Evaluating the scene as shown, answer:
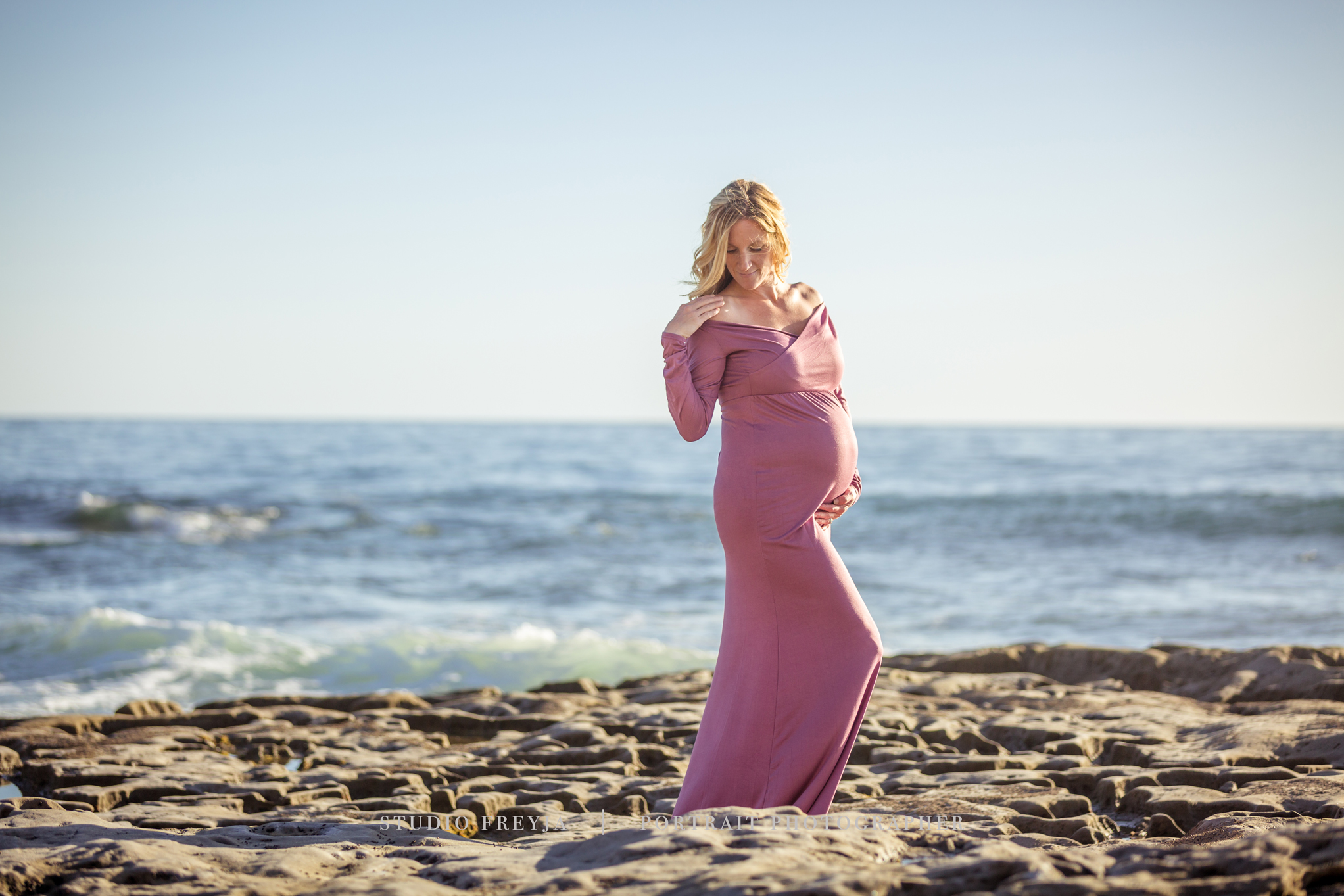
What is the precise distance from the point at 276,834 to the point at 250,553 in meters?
14.0

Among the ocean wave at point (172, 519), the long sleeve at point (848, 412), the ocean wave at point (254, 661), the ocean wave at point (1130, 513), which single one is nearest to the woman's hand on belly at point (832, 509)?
the long sleeve at point (848, 412)

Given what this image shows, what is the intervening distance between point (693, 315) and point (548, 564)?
12669 millimetres

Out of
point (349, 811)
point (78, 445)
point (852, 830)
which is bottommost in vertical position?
point (349, 811)

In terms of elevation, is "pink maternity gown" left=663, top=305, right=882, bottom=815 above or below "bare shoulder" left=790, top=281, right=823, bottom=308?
below

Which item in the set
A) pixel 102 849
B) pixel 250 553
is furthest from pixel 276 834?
pixel 250 553

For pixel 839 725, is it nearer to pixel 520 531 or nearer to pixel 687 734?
pixel 687 734

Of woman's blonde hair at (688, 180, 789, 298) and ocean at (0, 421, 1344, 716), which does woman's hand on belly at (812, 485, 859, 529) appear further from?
ocean at (0, 421, 1344, 716)

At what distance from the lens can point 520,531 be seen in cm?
1906

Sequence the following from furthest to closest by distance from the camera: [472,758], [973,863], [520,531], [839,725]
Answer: [520,531], [472,758], [839,725], [973,863]

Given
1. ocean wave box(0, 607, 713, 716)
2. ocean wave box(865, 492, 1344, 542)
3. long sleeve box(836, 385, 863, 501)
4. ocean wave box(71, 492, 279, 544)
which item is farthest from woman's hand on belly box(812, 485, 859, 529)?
ocean wave box(71, 492, 279, 544)

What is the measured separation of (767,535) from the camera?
344cm

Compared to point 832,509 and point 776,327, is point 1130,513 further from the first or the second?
point 776,327

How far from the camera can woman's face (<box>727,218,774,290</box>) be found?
11.3 ft

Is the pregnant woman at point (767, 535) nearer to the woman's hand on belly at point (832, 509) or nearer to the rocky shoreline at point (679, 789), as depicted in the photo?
the woman's hand on belly at point (832, 509)
